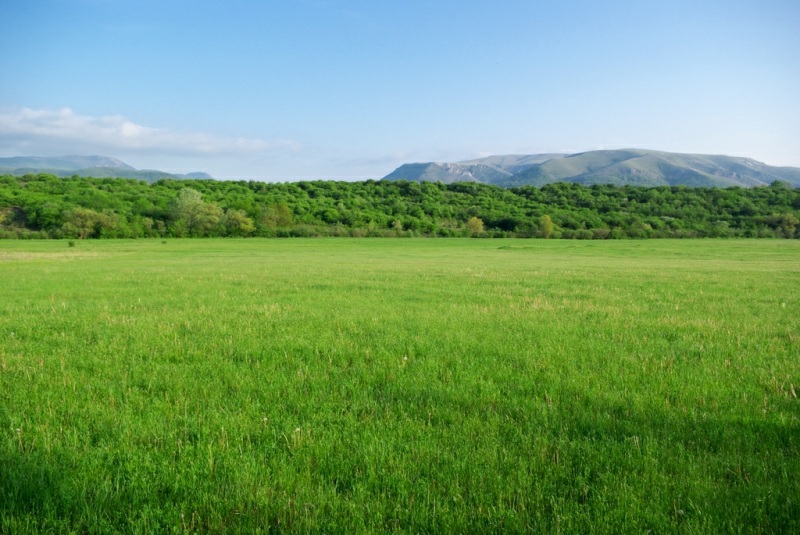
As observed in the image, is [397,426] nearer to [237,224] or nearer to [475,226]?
[237,224]

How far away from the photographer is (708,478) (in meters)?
3.94

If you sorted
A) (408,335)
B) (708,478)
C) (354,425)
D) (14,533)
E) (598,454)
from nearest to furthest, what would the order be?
Answer: (14,533) → (708,478) → (598,454) → (354,425) → (408,335)

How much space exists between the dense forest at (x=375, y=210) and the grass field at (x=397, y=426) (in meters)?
89.7

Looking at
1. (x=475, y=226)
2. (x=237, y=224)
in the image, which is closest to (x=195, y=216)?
(x=237, y=224)

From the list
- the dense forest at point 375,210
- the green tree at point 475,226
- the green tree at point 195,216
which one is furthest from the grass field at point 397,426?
the green tree at point 475,226

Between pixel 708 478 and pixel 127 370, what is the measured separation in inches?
283

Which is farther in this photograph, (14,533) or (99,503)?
(99,503)

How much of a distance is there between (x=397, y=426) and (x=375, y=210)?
126 metres

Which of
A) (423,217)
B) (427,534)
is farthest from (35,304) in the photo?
(423,217)

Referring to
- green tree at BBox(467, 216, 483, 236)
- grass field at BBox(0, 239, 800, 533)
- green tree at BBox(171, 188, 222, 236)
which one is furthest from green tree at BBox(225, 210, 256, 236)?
grass field at BBox(0, 239, 800, 533)

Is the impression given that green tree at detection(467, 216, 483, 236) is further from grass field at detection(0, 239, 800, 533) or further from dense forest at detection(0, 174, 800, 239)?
grass field at detection(0, 239, 800, 533)

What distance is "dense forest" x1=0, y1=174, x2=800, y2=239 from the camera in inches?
3654

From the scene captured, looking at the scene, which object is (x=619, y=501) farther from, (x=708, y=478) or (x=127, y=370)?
(x=127, y=370)

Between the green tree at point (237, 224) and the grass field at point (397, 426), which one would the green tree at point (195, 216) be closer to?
the green tree at point (237, 224)
